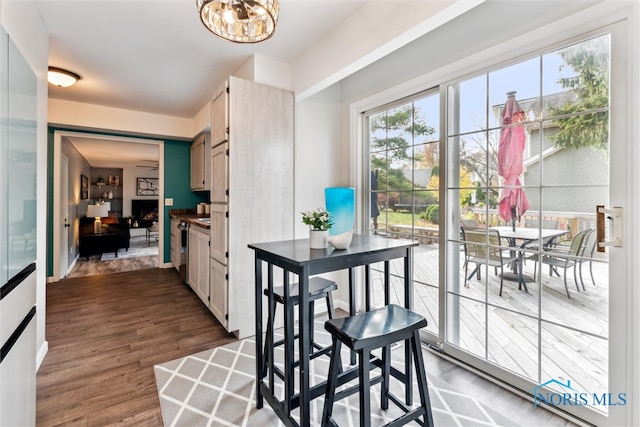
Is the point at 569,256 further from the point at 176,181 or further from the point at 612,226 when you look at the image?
the point at 176,181

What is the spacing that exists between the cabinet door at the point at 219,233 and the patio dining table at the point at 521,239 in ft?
6.93

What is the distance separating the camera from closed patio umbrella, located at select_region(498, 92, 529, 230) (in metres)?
1.81

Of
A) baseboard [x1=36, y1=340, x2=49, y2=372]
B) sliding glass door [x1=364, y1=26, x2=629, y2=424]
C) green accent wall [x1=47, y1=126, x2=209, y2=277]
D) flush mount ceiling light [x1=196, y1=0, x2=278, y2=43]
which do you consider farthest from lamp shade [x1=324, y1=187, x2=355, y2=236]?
green accent wall [x1=47, y1=126, x2=209, y2=277]

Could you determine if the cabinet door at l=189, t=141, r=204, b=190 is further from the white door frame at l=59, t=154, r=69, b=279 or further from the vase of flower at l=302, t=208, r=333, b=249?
the vase of flower at l=302, t=208, r=333, b=249

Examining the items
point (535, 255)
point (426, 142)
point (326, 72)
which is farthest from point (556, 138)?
point (326, 72)

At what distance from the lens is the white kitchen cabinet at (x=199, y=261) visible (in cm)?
310

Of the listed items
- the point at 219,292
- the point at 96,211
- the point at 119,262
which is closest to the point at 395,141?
the point at 219,292

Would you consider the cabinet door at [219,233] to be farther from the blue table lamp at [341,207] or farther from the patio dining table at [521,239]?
the patio dining table at [521,239]

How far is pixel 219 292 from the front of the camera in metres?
2.73

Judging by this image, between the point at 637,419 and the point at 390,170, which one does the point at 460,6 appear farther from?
the point at 637,419

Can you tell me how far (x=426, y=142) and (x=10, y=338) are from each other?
2644mm

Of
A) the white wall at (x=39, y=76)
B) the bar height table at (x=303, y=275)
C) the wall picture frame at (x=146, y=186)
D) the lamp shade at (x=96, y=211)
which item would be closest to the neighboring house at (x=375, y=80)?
the white wall at (x=39, y=76)

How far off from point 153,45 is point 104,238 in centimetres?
492

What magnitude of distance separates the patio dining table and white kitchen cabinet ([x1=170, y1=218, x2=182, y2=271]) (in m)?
3.93
